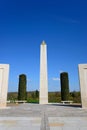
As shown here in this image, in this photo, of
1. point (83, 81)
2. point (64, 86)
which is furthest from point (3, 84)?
point (64, 86)

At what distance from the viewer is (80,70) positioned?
1074 centimetres

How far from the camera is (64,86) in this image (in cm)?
2034

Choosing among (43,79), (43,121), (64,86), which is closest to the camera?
(43,121)

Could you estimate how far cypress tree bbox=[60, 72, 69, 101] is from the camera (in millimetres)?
20109

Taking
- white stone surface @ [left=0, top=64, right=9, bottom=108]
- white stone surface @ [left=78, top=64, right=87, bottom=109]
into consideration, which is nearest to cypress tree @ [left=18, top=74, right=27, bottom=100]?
white stone surface @ [left=0, top=64, right=9, bottom=108]

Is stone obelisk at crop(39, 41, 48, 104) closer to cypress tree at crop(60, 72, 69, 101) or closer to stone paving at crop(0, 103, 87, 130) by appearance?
cypress tree at crop(60, 72, 69, 101)

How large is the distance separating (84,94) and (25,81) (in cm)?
1294

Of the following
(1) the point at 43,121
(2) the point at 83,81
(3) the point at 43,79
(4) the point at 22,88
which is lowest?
(1) the point at 43,121

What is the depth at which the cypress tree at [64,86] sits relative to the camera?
20109 mm

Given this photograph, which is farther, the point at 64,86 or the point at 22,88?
the point at 22,88

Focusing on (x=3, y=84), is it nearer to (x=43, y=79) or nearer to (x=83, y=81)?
(x=83, y=81)

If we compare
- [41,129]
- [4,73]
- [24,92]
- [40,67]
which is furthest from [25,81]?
[41,129]

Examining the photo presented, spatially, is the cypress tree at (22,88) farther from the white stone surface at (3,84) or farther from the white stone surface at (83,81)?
the white stone surface at (83,81)

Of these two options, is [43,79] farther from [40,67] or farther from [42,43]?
[42,43]
